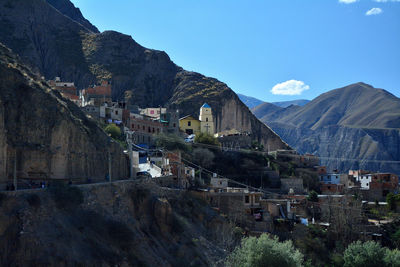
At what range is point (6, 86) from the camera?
29188 millimetres

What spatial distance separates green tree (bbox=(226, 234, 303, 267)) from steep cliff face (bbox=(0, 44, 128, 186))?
891 centimetres

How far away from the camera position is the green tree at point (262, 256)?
30516mm

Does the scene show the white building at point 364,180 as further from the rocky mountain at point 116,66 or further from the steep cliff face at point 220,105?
the rocky mountain at point 116,66

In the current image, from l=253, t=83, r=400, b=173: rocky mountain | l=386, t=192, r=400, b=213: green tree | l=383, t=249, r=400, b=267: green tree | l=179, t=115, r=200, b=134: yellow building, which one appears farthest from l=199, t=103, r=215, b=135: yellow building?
l=253, t=83, r=400, b=173: rocky mountain

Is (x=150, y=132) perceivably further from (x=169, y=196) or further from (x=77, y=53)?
(x=77, y=53)

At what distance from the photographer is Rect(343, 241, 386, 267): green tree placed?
123 feet

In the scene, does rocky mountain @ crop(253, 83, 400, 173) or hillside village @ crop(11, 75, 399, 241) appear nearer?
hillside village @ crop(11, 75, 399, 241)

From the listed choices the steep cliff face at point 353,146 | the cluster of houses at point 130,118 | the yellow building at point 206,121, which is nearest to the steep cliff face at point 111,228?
the cluster of houses at point 130,118

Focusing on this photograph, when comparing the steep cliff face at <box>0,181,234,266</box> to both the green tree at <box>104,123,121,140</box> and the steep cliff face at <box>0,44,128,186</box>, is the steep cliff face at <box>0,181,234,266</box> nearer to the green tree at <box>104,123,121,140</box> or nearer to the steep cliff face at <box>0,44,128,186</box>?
the steep cliff face at <box>0,44,128,186</box>

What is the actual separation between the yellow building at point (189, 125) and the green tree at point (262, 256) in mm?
35253

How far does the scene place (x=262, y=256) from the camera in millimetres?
30609

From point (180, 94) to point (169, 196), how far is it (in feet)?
167

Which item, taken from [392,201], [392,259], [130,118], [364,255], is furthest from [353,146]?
[392,259]

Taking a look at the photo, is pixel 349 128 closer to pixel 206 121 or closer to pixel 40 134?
pixel 206 121
